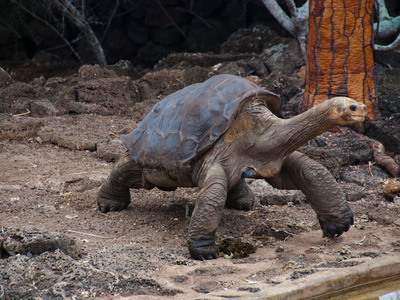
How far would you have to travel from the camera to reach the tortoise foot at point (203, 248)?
331cm

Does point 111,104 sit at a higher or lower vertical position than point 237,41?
A: lower

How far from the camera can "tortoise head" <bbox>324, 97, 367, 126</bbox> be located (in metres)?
3.04

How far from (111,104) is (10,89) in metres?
1.49

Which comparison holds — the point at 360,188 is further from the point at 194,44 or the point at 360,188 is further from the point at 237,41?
the point at 194,44

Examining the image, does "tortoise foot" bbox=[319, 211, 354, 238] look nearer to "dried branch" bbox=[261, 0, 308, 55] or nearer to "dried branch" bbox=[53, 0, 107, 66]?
"dried branch" bbox=[261, 0, 308, 55]

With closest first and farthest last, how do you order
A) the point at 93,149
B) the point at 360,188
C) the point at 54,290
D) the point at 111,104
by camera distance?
the point at 54,290, the point at 360,188, the point at 93,149, the point at 111,104

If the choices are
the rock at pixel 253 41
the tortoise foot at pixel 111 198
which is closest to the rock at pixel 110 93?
the rock at pixel 253 41

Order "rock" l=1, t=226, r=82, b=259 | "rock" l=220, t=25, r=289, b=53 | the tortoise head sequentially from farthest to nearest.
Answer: "rock" l=220, t=25, r=289, b=53, the tortoise head, "rock" l=1, t=226, r=82, b=259

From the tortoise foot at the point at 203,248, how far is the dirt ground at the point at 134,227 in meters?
0.05

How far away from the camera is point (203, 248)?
3.33 m

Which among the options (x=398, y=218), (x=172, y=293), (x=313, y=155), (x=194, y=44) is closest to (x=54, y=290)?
(x=172, y=293)

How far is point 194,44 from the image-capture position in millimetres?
12391

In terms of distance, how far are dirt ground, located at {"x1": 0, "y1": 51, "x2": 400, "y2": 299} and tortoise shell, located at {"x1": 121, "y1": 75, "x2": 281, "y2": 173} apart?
1.89 ft

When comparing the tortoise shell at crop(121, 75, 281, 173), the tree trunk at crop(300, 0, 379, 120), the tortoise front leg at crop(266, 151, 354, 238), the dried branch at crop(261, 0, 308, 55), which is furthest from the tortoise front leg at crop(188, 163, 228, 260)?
the dried branch at crop(261, 0, 308, 55)
